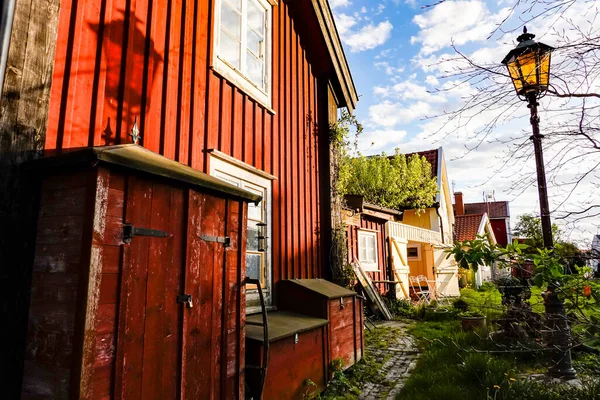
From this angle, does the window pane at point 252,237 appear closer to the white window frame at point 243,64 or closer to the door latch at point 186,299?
the white window frame at point 243,64

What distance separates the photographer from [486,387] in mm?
4246

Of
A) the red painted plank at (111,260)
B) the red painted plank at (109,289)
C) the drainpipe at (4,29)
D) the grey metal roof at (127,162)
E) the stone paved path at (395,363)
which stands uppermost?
the drainpipe at (4,29)

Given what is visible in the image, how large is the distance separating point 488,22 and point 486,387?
3758mm

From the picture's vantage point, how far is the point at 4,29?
→ 240 centimetres

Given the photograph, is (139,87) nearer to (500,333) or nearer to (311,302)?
(311,302)

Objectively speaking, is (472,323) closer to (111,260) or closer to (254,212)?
(254,212)

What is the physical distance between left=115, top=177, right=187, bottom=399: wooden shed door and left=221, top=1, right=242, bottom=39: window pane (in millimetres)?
3389

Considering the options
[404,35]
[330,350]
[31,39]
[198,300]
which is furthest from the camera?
[330,350]

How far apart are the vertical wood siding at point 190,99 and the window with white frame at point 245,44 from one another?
0.17m

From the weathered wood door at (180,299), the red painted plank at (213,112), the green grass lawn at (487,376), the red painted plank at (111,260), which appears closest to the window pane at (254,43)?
the red painted plank at (213,112)

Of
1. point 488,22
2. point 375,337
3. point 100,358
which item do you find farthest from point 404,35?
point 375,337

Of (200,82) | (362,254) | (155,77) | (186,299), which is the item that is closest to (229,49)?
(200,82)

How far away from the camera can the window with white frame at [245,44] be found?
16.7 feet

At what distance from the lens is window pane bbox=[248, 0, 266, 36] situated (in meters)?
5.89
